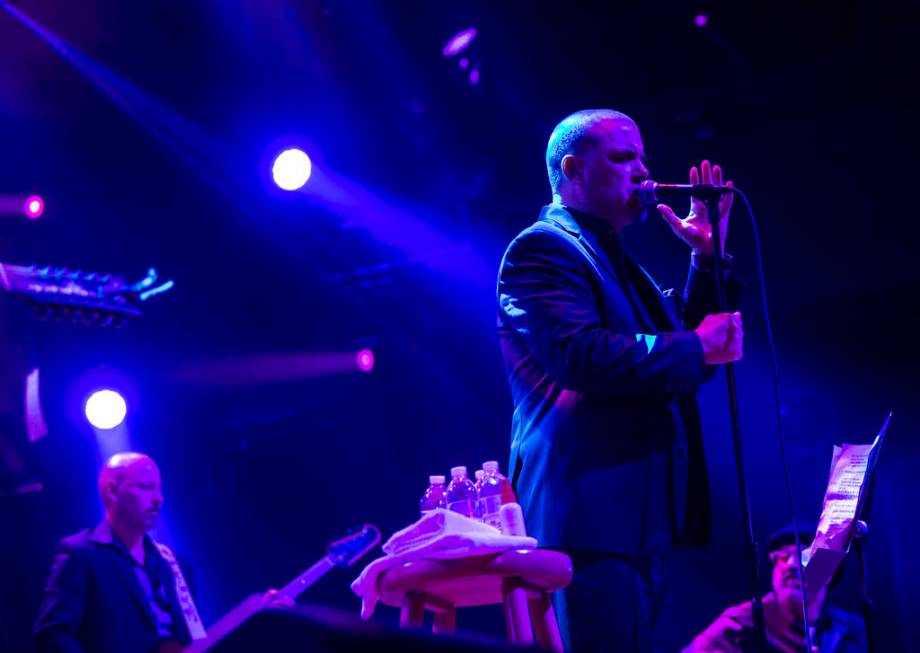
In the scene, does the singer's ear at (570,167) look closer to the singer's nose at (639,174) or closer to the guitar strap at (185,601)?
the singer's nose at (639,174)

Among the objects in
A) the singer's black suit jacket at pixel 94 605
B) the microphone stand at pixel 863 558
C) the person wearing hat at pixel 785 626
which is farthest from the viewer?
the person wearing hat at pixel 785 626

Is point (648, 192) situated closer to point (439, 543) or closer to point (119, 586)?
point (439, 543)

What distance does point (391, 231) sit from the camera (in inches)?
262

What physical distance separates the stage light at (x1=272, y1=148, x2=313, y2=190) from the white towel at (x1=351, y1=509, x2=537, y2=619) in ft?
13.7

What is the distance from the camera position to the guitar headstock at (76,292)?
18.3 ft

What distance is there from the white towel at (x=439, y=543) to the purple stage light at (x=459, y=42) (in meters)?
3.94

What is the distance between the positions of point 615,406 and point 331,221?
4.63m

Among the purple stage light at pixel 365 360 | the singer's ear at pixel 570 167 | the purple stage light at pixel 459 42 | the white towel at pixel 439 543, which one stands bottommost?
the white towel at pixel 439 543

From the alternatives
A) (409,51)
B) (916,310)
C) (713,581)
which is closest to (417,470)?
(713,581)

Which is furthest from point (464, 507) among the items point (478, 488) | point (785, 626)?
point (785, 626)

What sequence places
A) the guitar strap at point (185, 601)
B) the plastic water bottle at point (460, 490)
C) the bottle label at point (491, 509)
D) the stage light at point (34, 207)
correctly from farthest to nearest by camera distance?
the stage light at point (34, 207) → the guitar strap at point (185, 601) → the plastic water bottle at point (460, 490) → the bottle label at point (491, 509)

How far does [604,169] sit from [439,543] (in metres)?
1.12

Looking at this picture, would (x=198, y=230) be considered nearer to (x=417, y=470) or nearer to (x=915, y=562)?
(x=417, y=470)

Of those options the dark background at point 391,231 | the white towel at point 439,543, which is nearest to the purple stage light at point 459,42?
the dark background at point 391,231
